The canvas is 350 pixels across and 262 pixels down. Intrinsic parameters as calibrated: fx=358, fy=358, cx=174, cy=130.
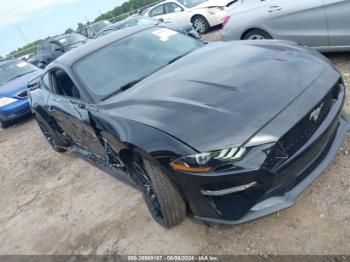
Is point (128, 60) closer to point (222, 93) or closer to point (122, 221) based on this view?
point (222, 93)

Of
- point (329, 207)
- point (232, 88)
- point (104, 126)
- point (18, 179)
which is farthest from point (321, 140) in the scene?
point (18, 179)

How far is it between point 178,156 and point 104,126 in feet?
3.51

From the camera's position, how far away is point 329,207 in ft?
9.58

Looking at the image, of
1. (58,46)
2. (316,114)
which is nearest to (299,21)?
(316,114)

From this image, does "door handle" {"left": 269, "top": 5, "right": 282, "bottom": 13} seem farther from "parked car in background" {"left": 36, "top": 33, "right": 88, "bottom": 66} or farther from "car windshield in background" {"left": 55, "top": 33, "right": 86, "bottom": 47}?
"car windshield in background" {"left": 55, "top": 33, "right": 86, "bottom": 47}

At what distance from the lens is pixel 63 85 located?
4363mm

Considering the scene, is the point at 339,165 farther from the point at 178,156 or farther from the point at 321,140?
the point at 178,156

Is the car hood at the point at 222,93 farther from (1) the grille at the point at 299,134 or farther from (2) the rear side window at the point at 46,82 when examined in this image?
(2) the rear side window at the point at 46,82

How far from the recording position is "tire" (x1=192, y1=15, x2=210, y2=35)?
11.4 m

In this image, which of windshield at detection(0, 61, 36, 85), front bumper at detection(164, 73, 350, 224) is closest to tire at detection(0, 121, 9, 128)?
windshield at detection(0, 61, 36, 85)

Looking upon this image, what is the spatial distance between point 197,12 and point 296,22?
6605 mm

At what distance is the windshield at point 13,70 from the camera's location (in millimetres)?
9816

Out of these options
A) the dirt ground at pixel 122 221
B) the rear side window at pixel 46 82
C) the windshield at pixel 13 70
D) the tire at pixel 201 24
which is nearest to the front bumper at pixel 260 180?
the dirt ground at pixel 122 221

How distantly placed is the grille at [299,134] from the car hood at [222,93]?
171mm
